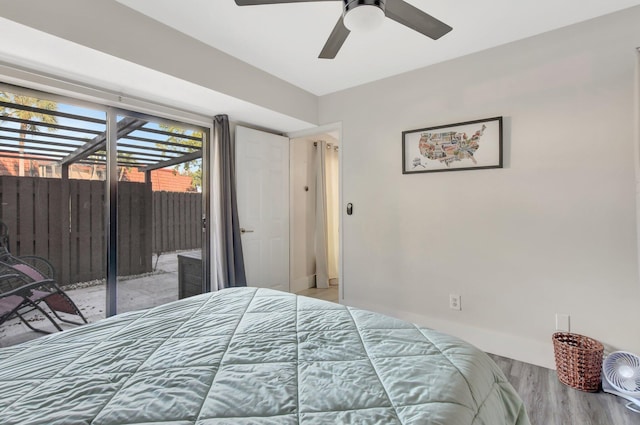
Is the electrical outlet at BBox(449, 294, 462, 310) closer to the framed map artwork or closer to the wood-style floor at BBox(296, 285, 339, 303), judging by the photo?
the framed map artwork

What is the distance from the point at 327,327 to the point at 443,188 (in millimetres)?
1918

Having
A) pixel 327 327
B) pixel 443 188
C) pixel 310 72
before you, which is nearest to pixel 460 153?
pixel 443 188

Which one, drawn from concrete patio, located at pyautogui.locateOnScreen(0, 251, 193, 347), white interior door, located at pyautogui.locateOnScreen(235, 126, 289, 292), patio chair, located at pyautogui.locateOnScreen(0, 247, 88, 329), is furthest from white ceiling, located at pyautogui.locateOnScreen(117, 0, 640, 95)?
concrete patio, located at pyautogui.locateOnScreen(0, 251, 193, 347)

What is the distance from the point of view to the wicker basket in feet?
6.31

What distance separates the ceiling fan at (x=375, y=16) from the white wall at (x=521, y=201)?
116cm

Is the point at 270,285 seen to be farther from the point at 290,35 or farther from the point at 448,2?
the point at 448,2

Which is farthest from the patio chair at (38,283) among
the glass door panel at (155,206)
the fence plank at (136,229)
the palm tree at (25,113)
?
the palm tree at (25,113)

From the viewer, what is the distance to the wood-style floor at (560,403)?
5.58 feet

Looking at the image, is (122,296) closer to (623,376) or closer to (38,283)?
(38,283)

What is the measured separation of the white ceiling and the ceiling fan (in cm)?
46

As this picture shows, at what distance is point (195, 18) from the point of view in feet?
6.85

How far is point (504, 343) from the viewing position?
2422mm

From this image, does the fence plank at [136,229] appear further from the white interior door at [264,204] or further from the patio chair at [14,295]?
the white interior door at [264,204]

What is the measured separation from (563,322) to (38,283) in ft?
12.3
